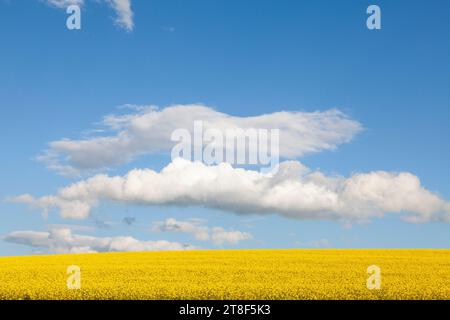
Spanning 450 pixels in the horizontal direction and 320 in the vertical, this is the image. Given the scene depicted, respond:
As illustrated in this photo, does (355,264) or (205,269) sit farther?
(355,264)

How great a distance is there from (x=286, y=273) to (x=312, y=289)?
7.31m

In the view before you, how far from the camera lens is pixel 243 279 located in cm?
2783

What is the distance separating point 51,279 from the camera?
28219 mm

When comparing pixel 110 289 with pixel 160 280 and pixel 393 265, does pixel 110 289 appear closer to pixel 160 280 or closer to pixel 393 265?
pixel 160 280

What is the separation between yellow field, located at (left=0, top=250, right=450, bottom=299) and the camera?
22.0 m

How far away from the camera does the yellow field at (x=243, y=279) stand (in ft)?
72.2
